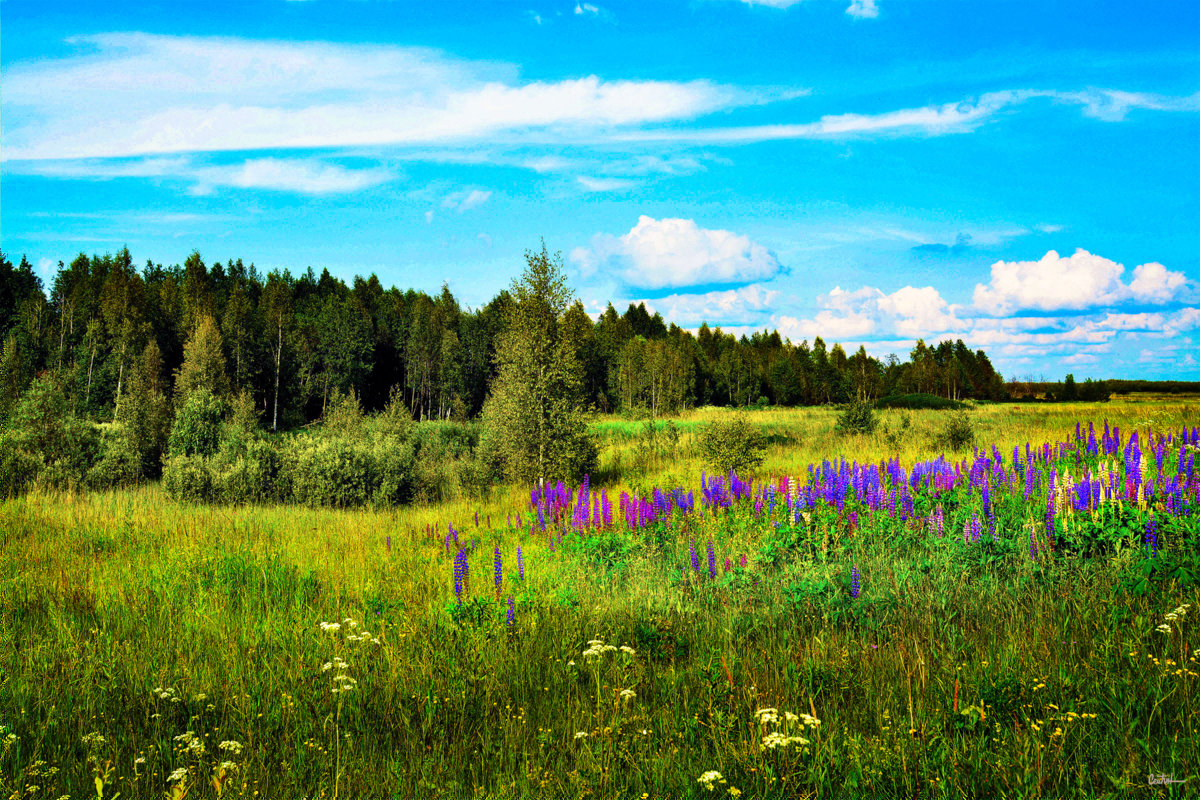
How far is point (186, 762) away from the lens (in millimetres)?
3473

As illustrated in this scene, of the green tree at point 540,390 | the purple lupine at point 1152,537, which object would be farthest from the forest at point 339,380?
the purple lupine at point 1152,537

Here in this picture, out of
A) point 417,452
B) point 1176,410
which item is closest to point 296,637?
point 417,452

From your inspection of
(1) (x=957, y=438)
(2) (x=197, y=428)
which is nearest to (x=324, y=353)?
(2) (x=197, y=428)

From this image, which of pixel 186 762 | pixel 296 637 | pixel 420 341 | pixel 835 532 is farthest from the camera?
pixel 420 341

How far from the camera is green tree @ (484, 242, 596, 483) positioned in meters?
15.2

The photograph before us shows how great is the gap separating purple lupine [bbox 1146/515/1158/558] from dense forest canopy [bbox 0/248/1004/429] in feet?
132

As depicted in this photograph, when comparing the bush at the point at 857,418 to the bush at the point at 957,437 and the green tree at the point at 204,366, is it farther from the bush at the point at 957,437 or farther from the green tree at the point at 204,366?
the green tree at the point at 204,366

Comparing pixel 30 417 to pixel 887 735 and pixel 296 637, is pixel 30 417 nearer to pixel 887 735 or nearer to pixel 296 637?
pixel 296 637

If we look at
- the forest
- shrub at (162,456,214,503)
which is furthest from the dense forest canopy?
shrub at (162,456,214,503)

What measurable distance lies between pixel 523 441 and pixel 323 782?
39.9 feet

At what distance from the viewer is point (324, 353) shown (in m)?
62.6

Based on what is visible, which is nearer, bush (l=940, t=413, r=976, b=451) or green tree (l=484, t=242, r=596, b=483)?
green tree (l=484, t=242, r=596, b=483)

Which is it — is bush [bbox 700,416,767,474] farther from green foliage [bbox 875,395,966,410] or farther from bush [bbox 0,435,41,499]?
green foliage [bbox 875,395,966,410]

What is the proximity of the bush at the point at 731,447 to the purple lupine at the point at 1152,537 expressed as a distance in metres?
8.94
